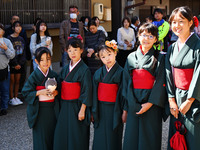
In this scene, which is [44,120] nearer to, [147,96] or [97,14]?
[147,96]

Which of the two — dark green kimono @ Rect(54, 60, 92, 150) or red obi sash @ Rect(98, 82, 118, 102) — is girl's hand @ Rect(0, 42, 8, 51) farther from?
red obi sash @ Rect(98, 82, 118, 102)

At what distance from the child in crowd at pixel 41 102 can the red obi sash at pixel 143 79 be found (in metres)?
0.98

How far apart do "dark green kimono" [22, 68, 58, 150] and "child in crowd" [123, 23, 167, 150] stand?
3.12ft

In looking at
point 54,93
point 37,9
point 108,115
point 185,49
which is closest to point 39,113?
point 54,93

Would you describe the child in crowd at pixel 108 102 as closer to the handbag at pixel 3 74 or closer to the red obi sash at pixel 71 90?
the red obi sash at pixel 71 90

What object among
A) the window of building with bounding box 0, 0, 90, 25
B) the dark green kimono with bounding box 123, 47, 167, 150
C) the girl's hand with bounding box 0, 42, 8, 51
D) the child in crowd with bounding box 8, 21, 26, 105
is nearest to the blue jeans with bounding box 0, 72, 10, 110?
the child in crowd with bounding box 8, 21, 26, 105

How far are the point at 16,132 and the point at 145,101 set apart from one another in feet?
7.76

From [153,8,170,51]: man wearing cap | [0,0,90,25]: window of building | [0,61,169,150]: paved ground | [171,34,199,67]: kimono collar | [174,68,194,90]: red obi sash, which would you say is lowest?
[0,61,169,150]: paved ground

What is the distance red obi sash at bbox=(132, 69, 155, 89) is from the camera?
3.00m

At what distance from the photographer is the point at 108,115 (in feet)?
10.7

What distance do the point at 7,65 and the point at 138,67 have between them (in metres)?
3.04

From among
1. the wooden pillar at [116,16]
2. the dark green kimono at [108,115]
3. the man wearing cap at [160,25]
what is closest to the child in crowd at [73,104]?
the dark green kimono at [108,115]

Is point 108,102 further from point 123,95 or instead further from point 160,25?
point 160,25

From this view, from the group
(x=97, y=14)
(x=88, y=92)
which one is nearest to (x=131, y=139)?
(x=88, y=92)
